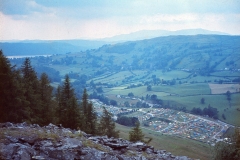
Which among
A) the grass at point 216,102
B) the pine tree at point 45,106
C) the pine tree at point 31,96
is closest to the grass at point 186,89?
the grass at point 216,102

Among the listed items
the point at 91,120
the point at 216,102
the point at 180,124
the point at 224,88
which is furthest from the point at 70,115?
the point at 224,88

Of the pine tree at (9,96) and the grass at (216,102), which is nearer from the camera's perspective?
the pine tree at (9,96)

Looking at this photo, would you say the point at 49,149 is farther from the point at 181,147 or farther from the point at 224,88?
the point at 224,88

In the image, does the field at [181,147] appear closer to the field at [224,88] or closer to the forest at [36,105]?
the forest at [36,105]

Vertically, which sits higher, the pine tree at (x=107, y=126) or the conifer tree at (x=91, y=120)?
the conifer tree at (x=91, y=120)

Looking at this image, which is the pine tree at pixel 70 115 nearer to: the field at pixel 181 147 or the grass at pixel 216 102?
the field at pixel 181 147

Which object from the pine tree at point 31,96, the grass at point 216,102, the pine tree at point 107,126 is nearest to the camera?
the pine tree at point 31,96

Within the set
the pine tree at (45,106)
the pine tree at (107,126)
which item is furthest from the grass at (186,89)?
the pine tree at (45,106)

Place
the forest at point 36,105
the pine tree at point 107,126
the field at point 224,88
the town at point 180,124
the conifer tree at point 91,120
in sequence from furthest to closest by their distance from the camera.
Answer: the field at point 224,88, the town at point 180,124, the pine tree at point 107,126, the conifer tree at point 91,120, the forest at point 36,105

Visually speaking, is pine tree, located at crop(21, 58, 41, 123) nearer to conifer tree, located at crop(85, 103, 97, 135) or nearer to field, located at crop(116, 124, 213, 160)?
conifer tree, located at crop(85, 103, 97, 135)

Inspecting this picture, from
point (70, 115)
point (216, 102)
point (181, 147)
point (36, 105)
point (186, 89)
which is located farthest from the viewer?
point (186, 89)

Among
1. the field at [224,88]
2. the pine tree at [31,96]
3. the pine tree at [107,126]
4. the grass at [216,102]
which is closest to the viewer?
the pine tree at [31,96]

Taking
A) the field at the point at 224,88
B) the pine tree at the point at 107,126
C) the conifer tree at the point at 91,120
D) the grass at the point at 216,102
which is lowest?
the grass at the point at 216,102
